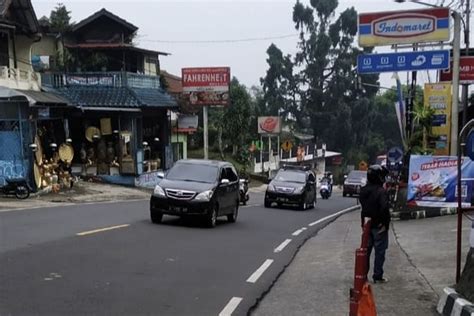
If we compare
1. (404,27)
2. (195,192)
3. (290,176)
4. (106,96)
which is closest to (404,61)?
(404,27)

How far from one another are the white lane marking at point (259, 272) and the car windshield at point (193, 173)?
585 centimetres

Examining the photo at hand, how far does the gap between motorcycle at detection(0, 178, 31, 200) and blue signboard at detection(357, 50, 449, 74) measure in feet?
43.3

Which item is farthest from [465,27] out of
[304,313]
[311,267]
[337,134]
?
[337,134]

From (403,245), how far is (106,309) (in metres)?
8.24

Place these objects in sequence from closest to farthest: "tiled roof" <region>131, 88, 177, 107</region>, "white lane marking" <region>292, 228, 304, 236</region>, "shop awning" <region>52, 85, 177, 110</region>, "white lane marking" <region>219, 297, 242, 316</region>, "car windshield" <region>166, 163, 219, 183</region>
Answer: "white lane marking" <region>219, 297, 242, 316</region> → "car windshield" <region>166, 163, 219, 183</region> → "white lane marking" <region>292, 228, 304, 236</region> → "shop awning" <region>52, 85, 177, 110</region> → "tiled roof" <region>131, 88, 177, 107</region>

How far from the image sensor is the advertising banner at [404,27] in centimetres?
2386

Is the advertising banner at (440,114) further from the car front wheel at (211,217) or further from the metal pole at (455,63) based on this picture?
the car front wheel at (211,217)

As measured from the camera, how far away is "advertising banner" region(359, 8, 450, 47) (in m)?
23.9

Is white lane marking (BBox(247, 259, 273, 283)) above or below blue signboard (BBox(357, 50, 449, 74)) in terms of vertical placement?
below

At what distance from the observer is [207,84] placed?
151 feet

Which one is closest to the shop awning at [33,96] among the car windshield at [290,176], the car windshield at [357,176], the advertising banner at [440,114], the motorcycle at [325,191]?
the car windshield at [290,176]

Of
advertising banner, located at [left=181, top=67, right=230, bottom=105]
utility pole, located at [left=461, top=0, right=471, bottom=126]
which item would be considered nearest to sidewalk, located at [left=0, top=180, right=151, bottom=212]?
advertising banner, located at [left=181, top=67, right=230, bottom=105]

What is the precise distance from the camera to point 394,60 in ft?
77.5

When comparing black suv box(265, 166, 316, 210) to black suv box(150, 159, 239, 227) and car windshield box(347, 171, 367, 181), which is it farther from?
car windshield box(347, 171, 367, 181)
